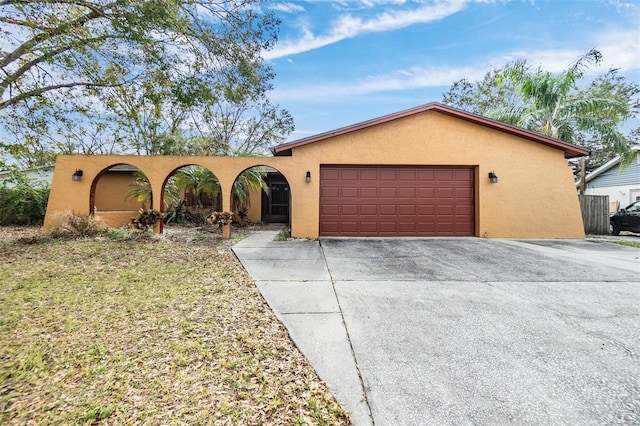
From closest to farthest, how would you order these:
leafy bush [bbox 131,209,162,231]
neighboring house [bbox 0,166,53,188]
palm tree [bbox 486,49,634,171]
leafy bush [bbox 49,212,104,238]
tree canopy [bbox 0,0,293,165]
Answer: tree canopy [bbox 0,0,293,165]
leafy bush [bbox 49,212,104,238]
leafy bush [bbox 131,209,162,231]
palm tree [bbox 486,49,634,171]
neighboring house [bbox 0,166,53,188]

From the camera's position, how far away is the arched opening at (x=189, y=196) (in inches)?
452

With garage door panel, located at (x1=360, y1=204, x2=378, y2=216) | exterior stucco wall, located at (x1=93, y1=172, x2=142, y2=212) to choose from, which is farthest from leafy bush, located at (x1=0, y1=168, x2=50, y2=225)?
garage door panel, located at (x1=360, y1=204, x2=378, y2=216)

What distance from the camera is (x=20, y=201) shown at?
11.6 metres

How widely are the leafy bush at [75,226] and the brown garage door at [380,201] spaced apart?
6861 millimetres

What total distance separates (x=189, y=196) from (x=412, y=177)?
10347 millimetres

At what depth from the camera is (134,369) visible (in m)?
2.28

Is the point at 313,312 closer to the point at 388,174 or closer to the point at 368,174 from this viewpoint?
the point at 368,174

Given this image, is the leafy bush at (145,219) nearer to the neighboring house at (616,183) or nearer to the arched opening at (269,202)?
the arched opening at (269,202)

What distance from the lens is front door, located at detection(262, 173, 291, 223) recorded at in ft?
47.6

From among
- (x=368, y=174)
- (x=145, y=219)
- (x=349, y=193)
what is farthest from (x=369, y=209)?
(x=145, y=219)

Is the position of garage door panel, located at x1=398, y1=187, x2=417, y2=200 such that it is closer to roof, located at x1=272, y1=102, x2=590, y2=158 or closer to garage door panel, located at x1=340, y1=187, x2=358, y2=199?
garage door panel, located at x1=340, y1=187, x2=358, y2=199

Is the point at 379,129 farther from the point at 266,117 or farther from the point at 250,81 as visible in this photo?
the point at 266,117

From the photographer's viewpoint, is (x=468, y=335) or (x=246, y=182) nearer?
(x=468, y=335)

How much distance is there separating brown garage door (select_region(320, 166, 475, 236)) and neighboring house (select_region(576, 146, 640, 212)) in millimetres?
13070
